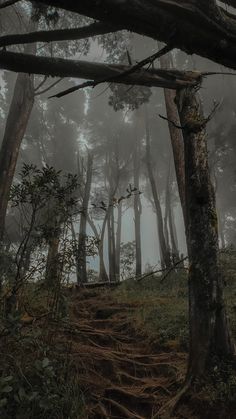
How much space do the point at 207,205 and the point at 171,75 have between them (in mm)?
1750

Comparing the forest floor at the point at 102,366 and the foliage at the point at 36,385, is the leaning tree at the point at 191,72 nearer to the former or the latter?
the forest floor at the point at 102,366

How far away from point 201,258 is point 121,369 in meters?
1.89

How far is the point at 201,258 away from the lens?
13.9 ft

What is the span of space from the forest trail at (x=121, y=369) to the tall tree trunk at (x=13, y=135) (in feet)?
11.8

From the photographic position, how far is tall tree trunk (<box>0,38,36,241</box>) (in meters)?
8.62

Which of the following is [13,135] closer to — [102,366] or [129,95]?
[129,95]

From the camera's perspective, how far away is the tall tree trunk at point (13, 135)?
8.62 meters

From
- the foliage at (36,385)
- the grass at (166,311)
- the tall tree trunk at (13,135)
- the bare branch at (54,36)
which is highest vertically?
the tall tree trunk at (13,135)

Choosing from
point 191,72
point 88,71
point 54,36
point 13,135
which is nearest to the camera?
point 54,36

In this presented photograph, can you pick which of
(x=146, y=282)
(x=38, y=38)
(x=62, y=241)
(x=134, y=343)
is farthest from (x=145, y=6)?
(x=146, y=282)

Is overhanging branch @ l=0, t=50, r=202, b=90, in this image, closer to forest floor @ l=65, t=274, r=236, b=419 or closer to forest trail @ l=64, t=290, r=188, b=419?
forest trail @ l=64, t=290, r=188, b=419

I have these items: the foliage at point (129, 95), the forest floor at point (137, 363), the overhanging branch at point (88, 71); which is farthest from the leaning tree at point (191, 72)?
the foliage at point (129, 95)

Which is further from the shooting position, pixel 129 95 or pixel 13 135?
pixel 129 95

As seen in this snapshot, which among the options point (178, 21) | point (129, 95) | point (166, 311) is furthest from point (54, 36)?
point (129, 95)
